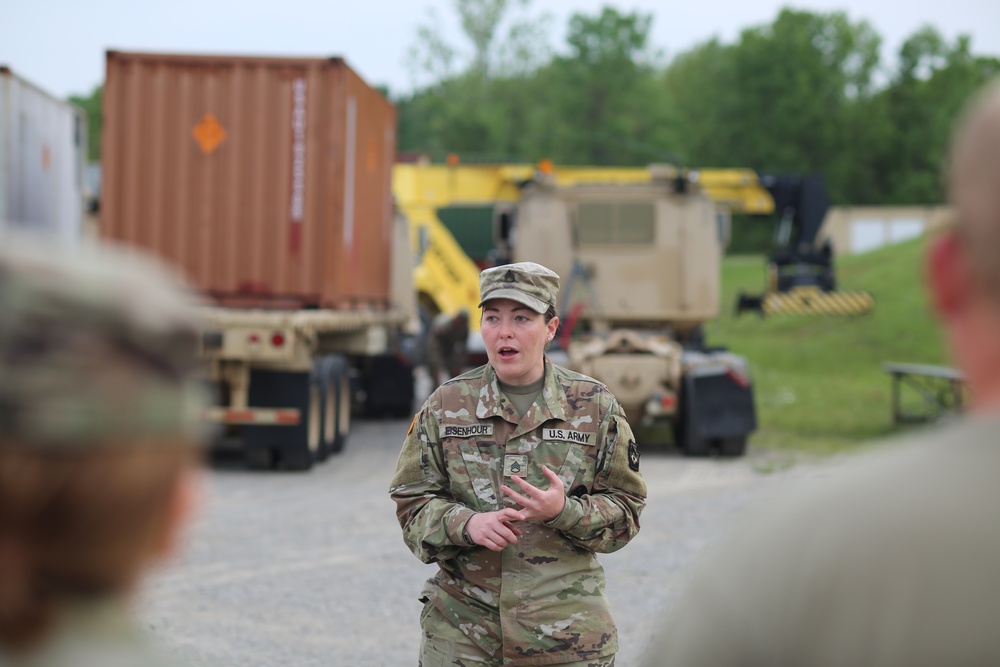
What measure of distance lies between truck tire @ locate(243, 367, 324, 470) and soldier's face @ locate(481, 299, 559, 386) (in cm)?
853

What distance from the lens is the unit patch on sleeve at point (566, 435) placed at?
10.9ft

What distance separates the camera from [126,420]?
115cm

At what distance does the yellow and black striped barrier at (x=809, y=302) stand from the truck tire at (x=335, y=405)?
8509mm

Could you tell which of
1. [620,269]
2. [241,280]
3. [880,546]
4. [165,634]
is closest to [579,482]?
[880,546]

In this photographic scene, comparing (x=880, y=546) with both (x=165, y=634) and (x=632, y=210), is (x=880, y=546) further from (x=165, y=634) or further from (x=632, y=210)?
(x=632, y=210)

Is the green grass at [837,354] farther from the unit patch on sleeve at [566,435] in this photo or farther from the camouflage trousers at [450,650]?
the camouflage trousers at [450,650]

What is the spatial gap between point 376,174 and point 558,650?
473 inches

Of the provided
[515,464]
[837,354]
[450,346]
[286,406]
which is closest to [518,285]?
[515,464]

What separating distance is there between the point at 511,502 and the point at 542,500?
0.21m

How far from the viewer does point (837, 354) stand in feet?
88.6

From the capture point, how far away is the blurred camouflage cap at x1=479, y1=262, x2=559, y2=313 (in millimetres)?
3457

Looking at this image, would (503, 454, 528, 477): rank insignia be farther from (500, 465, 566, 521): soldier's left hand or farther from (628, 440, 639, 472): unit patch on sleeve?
(628, 440, 639, 472): unit patch on sleeve

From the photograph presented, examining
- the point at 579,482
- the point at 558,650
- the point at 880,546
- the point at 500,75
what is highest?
the point at 500,75

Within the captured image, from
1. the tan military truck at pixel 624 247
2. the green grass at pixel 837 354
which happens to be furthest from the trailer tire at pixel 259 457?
the green grass at pixel 837 354
